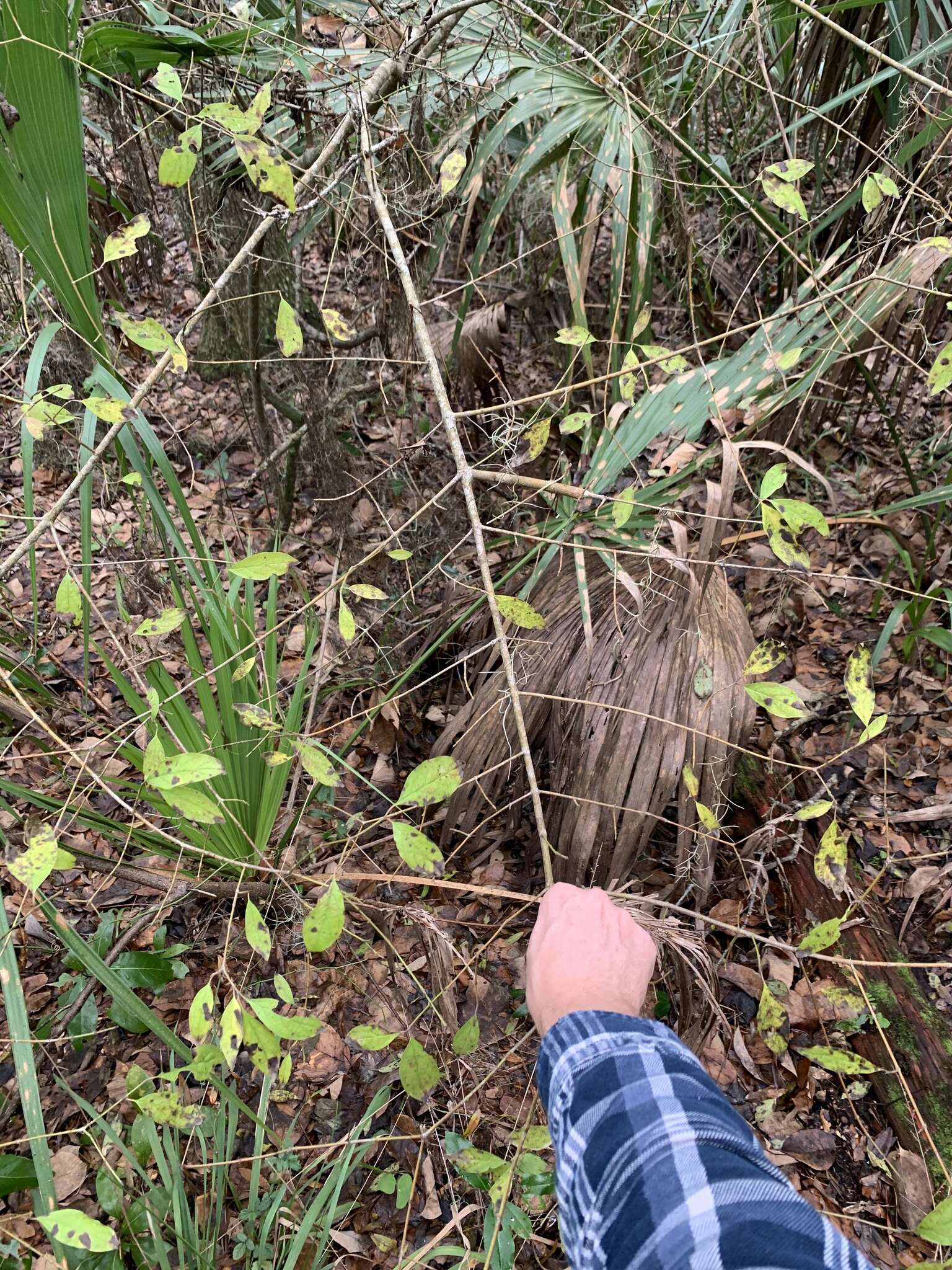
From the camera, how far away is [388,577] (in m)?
1.81

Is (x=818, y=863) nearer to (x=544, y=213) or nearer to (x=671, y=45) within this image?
(x=544, y=213)

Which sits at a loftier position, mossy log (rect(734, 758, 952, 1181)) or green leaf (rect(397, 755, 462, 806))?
green leaf (rect(397, 755, 462, 806))

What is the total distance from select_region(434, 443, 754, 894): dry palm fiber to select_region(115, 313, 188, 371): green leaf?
638 millimetres

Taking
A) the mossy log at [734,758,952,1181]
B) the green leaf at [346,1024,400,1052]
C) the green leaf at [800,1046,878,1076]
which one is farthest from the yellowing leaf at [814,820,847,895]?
the green leaf at [346,1024,400,1052]

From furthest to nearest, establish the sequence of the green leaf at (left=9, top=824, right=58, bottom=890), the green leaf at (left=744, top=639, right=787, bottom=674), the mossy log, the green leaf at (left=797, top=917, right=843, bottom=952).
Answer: the mossy log → the green leaf at (left=744, top=639, right=787, bottom=674) → the green leaf at (left=797, top=917, right=843, bottom=952) → the green leaf at (left=9, top=824, right=58, bottom=890)

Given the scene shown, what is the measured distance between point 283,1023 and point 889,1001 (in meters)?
1.10

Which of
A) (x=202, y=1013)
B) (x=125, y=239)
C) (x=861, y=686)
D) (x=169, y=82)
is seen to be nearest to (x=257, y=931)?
(x=202, y=1013)

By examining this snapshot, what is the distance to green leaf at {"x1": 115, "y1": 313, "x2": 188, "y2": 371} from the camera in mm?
742

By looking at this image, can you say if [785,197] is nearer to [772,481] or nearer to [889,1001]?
[772,481]

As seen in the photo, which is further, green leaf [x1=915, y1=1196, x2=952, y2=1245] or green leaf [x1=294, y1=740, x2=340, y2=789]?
green leaf [x1=294, y1=740, x2=340, y2=789]

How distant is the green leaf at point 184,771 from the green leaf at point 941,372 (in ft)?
3.03

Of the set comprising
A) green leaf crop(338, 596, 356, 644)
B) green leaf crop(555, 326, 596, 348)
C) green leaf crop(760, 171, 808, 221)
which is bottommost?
green leaf crop(338, 596, 356, 644)

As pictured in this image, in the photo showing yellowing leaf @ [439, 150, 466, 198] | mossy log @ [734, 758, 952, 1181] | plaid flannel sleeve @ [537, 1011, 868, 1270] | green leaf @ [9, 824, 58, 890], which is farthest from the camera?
mossy log @ [734, 758, 952, 1181]

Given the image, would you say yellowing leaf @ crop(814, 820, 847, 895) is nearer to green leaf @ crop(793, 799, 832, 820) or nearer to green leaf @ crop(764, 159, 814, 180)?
green leaf @ crop(793, 799, 832, 820)
